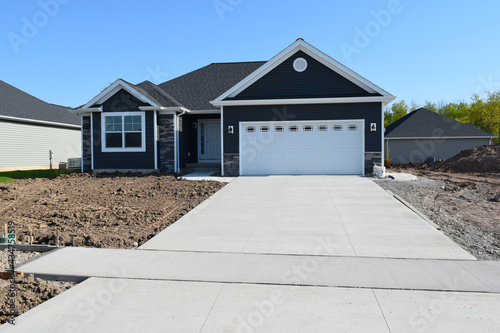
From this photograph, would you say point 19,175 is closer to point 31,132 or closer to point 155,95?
point 31,132

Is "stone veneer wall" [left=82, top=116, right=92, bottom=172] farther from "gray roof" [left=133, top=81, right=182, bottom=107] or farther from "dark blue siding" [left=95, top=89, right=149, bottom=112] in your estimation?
"gray roof" [left=133, top=81, right=182, bottom=107]

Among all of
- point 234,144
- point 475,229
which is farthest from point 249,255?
point 234,144

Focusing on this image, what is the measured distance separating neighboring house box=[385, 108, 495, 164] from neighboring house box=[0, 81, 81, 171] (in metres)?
23.6

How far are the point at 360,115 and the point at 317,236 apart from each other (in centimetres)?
1008

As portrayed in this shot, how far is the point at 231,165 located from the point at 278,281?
11.8 m

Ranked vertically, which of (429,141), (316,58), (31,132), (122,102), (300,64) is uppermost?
(316,58)

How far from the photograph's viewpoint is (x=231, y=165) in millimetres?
16422

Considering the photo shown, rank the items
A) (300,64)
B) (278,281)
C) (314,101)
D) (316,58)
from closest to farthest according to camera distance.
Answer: (278,281) < (314,101) < (316,58) < (300,64)

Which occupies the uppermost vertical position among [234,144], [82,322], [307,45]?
[307,45]

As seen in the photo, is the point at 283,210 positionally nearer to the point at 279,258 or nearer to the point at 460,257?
the point at 279,258

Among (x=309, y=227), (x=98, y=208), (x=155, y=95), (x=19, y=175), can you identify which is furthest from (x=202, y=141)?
(x=309, y=227)

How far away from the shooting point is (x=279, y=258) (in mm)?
5656

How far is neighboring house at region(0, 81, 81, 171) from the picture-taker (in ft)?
68.2

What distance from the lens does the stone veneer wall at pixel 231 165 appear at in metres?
16.4
